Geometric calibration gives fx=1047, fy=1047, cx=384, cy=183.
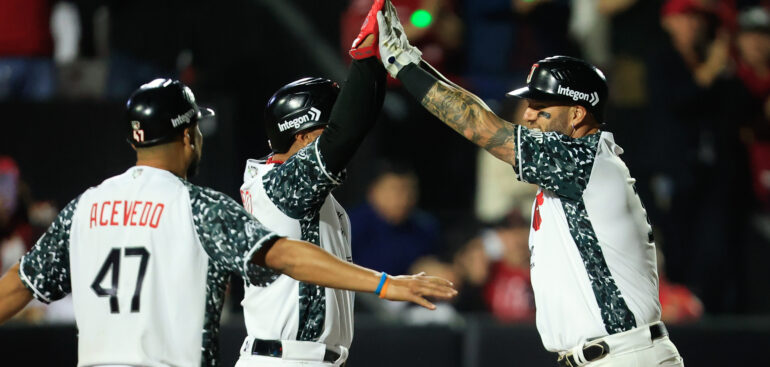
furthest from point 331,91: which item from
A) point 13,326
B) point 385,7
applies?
point 13,326

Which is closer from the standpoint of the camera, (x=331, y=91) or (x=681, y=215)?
(x=331, y=91)

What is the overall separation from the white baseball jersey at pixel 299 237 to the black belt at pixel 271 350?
25 mm

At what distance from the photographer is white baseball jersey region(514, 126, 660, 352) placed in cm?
462

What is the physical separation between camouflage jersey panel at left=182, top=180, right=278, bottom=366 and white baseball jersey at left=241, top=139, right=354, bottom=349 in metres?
0.58

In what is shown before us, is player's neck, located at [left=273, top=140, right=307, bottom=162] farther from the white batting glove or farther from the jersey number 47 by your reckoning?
the jersey number 47

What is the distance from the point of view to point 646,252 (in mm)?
4781

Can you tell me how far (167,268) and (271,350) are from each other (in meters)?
0.87

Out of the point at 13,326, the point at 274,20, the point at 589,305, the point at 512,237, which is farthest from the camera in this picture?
the point at 274,20

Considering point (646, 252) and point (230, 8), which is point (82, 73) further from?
point (646, 252)

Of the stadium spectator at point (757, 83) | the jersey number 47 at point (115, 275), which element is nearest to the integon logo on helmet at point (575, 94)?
the jersey number 47 at point (115, 275)

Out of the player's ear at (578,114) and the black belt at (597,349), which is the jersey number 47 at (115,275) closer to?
the black belt at (597,349)

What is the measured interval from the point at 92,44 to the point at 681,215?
5566 millimetres

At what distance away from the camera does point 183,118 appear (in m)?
4.27

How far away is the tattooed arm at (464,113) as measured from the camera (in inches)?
184
